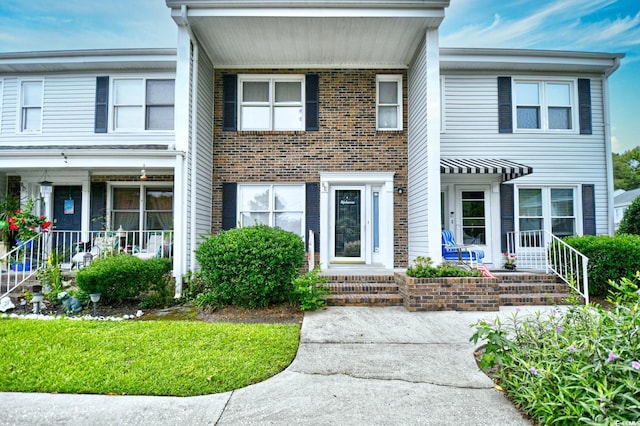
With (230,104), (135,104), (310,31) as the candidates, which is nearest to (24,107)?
(135,104)

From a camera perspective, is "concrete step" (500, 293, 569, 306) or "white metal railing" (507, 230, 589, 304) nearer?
"concrete step" (500, 293, 569, 306)

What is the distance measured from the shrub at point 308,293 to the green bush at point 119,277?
272 centimetres

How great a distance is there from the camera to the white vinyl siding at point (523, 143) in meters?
Answer: 9.30

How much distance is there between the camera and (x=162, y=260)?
22.6 ft

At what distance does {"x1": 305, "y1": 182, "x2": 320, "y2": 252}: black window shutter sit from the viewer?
863 cm

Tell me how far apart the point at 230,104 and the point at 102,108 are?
3.67m

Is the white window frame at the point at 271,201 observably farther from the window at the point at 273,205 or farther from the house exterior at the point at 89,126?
the house exterior at the point at 89,126

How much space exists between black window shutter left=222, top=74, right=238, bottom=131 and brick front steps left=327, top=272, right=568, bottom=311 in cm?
473

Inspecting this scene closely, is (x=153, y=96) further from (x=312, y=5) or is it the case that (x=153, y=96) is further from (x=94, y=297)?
(x=94, y=297)

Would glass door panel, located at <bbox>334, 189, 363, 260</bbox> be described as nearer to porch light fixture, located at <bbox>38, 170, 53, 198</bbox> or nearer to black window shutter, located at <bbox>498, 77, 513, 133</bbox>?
black window shutter, located at <bbox>498, 77, 513, 133</bbox>

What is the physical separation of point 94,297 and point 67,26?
18241mm

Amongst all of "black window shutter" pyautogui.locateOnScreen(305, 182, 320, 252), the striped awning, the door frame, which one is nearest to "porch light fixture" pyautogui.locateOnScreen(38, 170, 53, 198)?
"black window shutter" pyautogui.locateOnScreen(305, 182, 320, 252)

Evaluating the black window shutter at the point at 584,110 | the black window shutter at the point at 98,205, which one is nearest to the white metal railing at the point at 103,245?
the black window shutter at the point at 98,205

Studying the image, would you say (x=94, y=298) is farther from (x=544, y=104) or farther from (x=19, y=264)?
(x=544, y=104)
